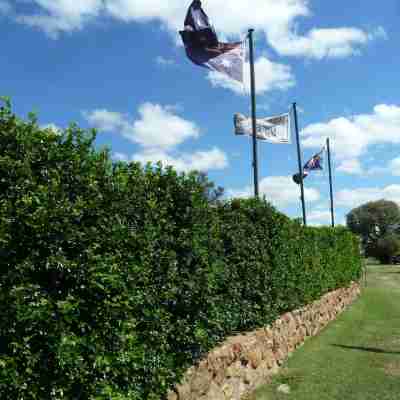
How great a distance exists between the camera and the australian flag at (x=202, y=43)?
1051 centimetres

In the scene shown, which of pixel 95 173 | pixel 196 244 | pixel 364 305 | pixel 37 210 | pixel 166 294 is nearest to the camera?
pixel 37 210

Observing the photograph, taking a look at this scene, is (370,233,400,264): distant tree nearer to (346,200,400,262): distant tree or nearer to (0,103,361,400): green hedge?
(346,200,400,262): distant tree

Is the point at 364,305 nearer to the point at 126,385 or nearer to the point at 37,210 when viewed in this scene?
the point at 126,385

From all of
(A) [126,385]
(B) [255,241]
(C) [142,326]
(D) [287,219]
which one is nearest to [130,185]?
(C) [142,326]

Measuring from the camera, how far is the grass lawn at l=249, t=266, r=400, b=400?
7164mm

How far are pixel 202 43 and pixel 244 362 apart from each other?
696 centimetres

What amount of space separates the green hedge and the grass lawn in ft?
5.92

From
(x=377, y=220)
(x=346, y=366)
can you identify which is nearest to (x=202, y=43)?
(x=346, y=366)

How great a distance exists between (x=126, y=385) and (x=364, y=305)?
55.3ft

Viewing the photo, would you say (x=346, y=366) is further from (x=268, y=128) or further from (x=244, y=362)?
(x=268, y=128)

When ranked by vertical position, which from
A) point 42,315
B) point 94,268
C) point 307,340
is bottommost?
point 307,340

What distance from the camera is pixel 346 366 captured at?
8.73 meters

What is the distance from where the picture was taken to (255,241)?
28.8ft

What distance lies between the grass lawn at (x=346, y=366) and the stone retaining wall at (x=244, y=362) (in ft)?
0.76
